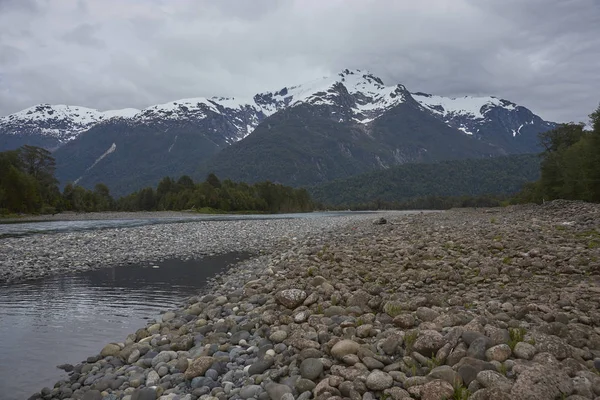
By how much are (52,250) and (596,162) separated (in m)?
61.1

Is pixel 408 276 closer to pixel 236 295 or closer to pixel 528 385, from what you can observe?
pixel 236 295

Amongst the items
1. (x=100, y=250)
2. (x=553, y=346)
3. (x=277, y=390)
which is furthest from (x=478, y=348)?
(x=100, y=250)

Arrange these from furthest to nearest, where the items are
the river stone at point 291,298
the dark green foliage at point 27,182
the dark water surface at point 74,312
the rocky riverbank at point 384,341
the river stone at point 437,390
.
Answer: the dark green foliage at point 27,182 → the river stone at point 291,298 → the dark water surface at point 74,312 → the rocky riverbank at point 384,341 → the river stone at point 437,390

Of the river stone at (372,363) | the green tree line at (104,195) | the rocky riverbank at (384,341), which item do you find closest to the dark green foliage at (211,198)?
the green tree line at (104,195)

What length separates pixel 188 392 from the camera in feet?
22.6

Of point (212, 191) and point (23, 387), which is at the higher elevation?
point (212, 191)

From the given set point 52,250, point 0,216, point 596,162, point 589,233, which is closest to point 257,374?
point 589,233

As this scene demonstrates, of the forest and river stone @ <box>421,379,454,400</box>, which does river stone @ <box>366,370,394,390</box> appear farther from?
the forest

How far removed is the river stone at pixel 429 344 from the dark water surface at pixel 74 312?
7.35m

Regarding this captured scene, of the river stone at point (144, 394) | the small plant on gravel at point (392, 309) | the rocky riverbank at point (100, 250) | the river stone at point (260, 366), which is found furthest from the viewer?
the rocky riverbank at point (100, 250)

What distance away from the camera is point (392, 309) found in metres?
8.77

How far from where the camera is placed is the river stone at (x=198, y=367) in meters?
7.27

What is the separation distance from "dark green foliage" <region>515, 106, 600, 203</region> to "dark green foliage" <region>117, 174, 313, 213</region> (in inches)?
3498

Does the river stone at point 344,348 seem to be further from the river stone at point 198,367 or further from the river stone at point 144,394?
the river stone at point 144,394
